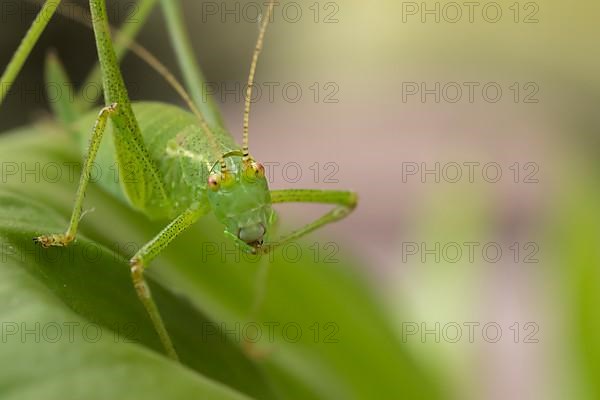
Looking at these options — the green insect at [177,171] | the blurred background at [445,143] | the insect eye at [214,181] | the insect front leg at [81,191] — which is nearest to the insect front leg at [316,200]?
the green insect at [177,171]

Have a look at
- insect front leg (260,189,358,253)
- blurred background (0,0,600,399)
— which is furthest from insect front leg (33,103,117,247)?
blurred background (0,0,600,399)

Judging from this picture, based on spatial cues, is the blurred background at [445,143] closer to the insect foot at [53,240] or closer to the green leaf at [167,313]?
the green leaf at [167,313]

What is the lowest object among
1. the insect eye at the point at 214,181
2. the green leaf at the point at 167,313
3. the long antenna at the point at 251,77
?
the green leaf at the point at 167,313

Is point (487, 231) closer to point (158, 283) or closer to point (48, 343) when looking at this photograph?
point (158, 283)

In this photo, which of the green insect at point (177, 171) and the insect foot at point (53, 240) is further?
the green insect at point (177, 171)

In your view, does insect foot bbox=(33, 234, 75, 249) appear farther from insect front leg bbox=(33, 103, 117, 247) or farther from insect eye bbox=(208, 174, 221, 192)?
insect eye bbox=(208, 174, 221, 192)

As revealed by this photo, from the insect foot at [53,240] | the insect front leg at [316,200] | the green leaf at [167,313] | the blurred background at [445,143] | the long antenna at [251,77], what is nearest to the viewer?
the green leaf at [167,313]

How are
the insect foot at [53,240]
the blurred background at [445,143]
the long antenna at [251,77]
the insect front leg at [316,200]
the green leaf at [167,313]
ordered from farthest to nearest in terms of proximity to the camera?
Result: the blurred background at [445,143] → the insect front leg at [316,200] → the long antenna at [251,77] → the insect foot at [53,240] → the green leaf at [167,313]

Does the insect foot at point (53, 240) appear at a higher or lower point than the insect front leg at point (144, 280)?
higher
